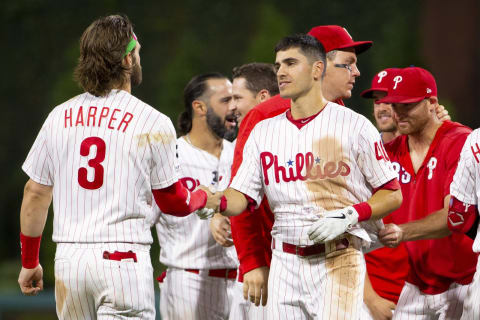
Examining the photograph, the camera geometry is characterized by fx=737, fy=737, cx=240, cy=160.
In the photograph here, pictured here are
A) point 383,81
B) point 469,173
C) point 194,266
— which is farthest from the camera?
point 194,266

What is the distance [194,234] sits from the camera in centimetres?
508

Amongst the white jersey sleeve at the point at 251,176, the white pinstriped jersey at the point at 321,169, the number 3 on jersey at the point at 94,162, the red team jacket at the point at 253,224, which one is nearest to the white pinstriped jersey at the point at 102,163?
the number 3 on jersey at the point at 94,162

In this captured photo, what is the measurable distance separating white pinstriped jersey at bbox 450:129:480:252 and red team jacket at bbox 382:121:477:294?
→ 47 centimetres

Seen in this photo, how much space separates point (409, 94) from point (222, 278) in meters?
1.80

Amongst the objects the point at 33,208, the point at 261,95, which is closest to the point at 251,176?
the point at 33,208

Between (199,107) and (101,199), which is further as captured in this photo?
(199,107)

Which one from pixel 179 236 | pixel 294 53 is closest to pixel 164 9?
pixel 179 236

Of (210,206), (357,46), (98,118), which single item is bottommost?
(210,206)

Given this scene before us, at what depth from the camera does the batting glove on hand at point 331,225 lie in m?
3.38

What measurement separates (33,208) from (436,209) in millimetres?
2309

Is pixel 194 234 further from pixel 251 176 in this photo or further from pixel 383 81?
pixel 383 81

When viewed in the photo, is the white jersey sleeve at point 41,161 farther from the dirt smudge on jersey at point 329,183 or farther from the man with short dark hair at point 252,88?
the man with short dark hair at point 252,88

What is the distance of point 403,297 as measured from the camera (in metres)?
4.50

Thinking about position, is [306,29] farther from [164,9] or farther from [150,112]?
[150,112]
